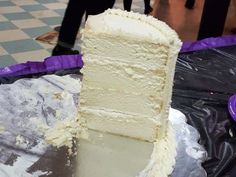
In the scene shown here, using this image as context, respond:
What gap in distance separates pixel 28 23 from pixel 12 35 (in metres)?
0.26

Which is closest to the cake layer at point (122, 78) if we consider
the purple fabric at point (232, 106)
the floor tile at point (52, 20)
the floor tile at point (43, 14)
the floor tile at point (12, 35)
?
the purple fabric at point (232, 106)

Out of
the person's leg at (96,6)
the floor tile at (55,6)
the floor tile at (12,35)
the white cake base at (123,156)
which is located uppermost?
the person's leg at (96,6)

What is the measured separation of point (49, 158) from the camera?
2.86 feet

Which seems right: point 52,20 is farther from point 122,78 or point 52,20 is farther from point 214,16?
point 122,78

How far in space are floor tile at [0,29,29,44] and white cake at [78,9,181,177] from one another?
1595mm

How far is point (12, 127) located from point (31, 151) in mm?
102

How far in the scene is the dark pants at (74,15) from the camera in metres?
1.84

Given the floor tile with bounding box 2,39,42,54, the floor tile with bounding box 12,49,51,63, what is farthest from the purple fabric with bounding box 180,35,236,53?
the floor tile with bounding box 2,39,42,54

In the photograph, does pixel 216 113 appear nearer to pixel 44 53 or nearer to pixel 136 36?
pixel 136 36

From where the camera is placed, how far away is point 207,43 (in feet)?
5.04

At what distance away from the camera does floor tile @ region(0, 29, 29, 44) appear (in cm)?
243

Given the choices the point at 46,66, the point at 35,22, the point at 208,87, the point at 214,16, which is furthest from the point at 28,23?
the point at 208,87

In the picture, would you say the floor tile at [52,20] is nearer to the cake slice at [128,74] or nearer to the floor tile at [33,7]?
the floor tile at [33,7]

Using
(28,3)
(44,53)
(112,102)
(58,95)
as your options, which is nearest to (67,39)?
(44,53)
